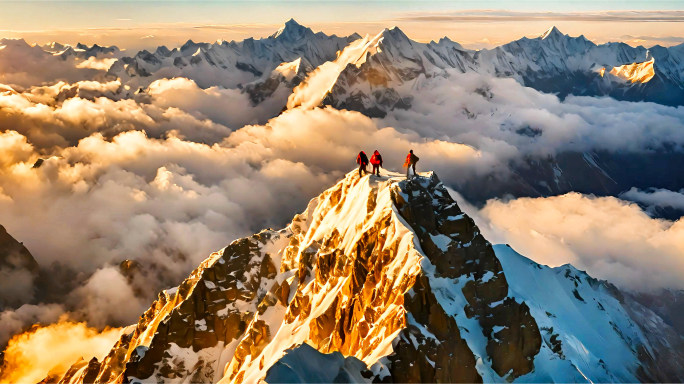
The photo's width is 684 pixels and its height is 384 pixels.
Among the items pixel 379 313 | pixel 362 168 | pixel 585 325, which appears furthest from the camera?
pixel 585 325

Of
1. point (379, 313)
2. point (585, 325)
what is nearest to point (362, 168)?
point (379, 313)

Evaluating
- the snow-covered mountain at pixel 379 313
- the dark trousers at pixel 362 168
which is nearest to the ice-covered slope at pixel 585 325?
the snow-covered mountain at pixel 379 313

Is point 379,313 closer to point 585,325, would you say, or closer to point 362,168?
point 362,168

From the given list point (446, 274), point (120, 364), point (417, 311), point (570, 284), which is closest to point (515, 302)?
point (446, 274)

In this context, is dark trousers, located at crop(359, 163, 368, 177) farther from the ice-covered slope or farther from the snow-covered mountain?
Result: the ice-covered slope

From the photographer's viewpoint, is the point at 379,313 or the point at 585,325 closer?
the point at 379,313

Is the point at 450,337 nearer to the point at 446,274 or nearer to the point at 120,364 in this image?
the point at 446,274

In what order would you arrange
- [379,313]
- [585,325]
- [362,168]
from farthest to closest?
[585,325] < [362,168] < [379,313]

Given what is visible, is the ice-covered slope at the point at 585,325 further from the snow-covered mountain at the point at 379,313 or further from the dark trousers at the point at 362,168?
the dark trousers at the point at 362,168

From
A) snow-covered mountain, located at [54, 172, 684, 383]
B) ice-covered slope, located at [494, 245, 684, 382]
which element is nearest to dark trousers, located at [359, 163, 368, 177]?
snow-covered mountain, located at [54, 172, 684, 383]
